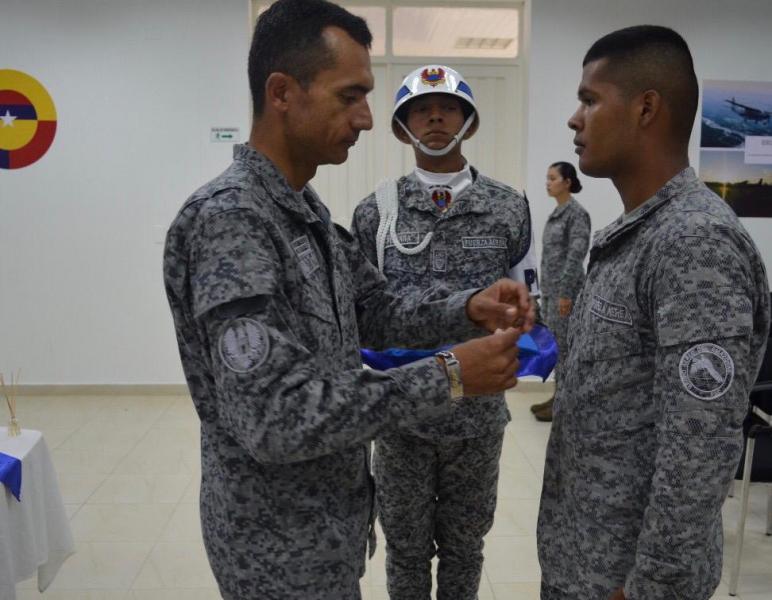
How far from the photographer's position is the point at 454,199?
2.17m

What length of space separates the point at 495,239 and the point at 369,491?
3.26ft

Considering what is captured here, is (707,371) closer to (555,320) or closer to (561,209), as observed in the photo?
(555,320)

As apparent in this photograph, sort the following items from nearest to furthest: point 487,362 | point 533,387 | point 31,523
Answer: point 487,362
point 31,523
point 533,387

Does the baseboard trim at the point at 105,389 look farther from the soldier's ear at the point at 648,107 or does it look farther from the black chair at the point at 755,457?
the soldier's ear at the point at 648,107

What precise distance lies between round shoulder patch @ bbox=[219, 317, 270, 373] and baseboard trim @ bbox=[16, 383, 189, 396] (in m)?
4.62

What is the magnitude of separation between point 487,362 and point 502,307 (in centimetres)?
36

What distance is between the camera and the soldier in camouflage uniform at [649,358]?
107 cm

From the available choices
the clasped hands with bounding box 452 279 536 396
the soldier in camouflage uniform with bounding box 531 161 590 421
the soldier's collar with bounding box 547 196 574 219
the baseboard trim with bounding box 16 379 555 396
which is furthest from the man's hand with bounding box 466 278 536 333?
the baseboard trim with bounding box 16 379 555 396

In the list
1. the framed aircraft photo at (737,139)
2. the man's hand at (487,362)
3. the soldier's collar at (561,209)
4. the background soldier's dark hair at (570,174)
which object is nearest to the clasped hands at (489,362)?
the man's hand at (487,362)

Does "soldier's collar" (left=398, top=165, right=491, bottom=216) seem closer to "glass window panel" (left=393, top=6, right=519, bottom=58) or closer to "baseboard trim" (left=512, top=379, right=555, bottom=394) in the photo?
"glass window panel" (left=393, top=6, right=519, bottom=58)

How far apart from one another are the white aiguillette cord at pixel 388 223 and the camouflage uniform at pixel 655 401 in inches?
29.9

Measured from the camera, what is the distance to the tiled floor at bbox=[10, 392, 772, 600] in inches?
110

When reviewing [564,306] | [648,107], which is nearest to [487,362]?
[648,107]

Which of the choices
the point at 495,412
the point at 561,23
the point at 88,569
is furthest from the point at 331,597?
the point at 561,23
